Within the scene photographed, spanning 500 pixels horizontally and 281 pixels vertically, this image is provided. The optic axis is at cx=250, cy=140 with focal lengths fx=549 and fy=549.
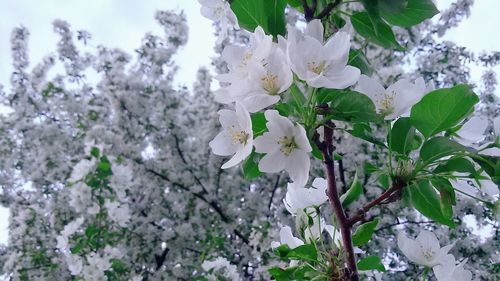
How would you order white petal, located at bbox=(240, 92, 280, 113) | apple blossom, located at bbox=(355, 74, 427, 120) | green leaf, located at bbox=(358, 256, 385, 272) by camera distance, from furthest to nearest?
green leaf, located at bbox=(358, 256, 385, 272) → apple blossom, located at bbox=(355, 74, 427, 120) → white petal, located at bbox=(240, 92, 280, 113)

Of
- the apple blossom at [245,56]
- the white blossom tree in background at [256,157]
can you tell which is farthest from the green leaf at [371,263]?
the apple blossom at [245,56]

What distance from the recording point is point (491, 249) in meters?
5.60

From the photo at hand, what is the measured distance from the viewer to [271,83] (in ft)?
2.77

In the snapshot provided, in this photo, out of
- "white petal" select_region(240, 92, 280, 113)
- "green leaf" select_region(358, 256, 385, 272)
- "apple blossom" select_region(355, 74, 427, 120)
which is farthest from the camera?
"green leaf" select_region(358, 256, 385, 272)

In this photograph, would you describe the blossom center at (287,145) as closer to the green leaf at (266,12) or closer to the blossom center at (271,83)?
the blossom center at (271,83)

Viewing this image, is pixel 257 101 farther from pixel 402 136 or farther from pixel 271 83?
pixel 402 136

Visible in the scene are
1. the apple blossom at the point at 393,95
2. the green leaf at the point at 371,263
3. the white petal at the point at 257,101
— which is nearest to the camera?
the white petal at the point at 257,101

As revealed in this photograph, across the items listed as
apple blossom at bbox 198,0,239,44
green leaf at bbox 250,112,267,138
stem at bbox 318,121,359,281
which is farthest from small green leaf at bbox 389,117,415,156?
apple blossom at bbox 198,0,239,44

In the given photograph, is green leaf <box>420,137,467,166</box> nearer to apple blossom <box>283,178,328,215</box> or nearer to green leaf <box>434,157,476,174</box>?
green leaf <box>434,157,476,174</box>

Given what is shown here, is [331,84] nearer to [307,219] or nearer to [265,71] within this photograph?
[265,71]

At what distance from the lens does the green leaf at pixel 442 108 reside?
2.81 feet

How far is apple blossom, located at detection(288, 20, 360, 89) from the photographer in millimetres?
837

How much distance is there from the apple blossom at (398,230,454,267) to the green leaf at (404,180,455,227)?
127mm

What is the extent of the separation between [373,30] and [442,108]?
237 millimetres
